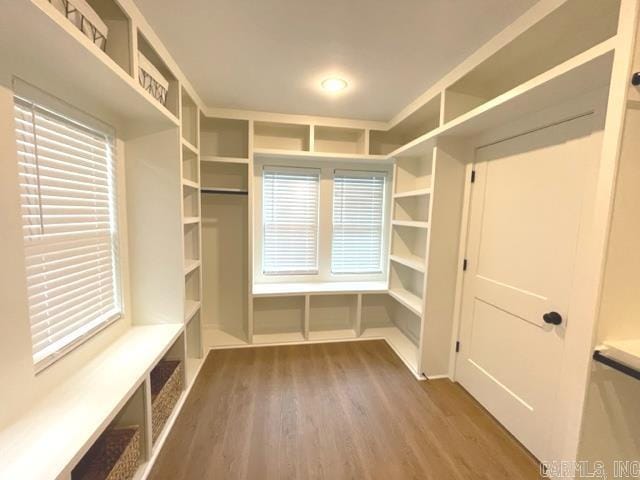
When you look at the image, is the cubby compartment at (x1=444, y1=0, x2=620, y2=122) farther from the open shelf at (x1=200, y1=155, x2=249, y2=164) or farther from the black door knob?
the open shelf at (x1=200, y1=155, x2=249, y2=164)

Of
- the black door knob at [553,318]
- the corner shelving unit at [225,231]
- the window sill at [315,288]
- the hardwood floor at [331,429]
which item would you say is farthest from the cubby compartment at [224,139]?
the black door knob at [553,318]

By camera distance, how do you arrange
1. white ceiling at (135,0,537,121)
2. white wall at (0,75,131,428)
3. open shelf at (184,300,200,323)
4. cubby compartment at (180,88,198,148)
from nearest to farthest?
white wall at (0,75,131,428) < white ceiling at (135,0,537,121) < open shelf at (184,300,200,323) < cubby compartment at (180,88,198,148)

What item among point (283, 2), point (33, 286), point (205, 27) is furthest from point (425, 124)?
point (33, 286)

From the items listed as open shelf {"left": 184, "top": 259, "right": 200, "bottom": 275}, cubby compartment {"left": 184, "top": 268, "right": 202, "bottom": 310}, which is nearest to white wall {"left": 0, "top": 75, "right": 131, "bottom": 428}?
open shelf {"left": 184, "top": 259, "right": 200, "bottom": 275}

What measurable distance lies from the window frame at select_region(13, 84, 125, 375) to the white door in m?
2.61

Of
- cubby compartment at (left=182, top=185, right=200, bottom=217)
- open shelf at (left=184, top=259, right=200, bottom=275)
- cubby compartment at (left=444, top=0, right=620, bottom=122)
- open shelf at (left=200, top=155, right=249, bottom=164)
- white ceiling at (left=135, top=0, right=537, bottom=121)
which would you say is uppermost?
white ceiling at (left=135, top=0, right=537, bottom=121)

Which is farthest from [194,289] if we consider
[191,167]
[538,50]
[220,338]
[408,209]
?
[538,50]

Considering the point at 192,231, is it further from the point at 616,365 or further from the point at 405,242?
the point at 616,365

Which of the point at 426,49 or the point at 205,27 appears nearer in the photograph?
the point at 205,27

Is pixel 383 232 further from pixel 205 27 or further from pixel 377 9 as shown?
pixel 205 27

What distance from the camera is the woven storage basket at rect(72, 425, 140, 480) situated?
1364mm

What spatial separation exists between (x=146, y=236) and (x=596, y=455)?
2710 mm

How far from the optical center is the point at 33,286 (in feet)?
4.01

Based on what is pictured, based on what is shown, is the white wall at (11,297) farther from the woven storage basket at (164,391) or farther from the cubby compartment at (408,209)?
the cubby compartment at (408,209)
